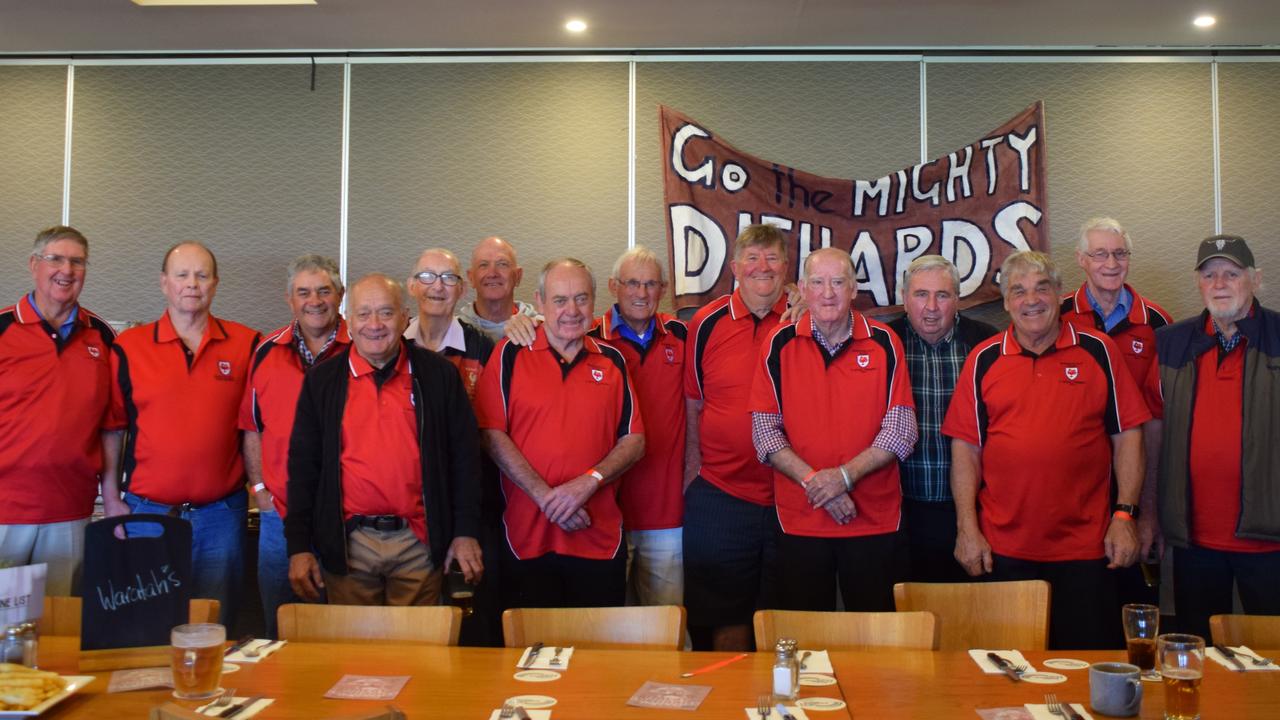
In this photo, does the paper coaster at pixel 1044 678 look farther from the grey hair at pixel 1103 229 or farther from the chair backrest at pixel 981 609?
the grey hair at pixel 1103 229

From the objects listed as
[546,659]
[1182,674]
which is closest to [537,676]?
[546,659]

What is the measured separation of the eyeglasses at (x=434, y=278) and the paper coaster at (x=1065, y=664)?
8.28 ft

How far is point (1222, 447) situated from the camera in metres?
3.64

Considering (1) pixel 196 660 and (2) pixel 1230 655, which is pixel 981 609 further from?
(1) pixel 196 660

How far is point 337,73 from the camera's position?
207 inches

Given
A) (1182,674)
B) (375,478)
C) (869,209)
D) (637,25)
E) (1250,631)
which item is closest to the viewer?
(1182,674)

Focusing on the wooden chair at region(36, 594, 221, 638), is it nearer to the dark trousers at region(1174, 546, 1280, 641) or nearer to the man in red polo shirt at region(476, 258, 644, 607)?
the man in red polo shirt at region(476, 258, 644, 607)

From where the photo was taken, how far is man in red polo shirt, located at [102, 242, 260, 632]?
367 cm

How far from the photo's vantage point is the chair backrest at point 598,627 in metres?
2.66

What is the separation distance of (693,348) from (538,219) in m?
1.45

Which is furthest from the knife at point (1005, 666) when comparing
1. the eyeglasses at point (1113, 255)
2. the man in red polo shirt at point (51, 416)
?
the man in red polo shirt at point (51, 416)

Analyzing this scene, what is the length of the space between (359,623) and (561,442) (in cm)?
109

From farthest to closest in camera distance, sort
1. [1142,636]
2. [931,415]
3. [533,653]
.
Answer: [931,415]
[533,653]
[1142,636]

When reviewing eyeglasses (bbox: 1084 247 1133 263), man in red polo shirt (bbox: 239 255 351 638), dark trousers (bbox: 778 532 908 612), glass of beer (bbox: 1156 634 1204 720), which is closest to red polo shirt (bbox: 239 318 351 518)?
man in red polo shirt (bbox: 239 255 351 638)
